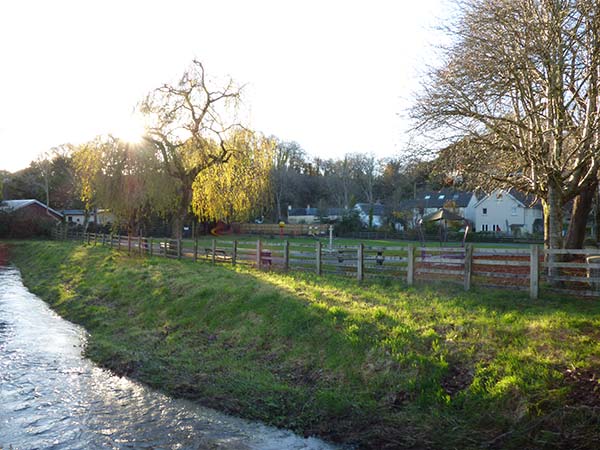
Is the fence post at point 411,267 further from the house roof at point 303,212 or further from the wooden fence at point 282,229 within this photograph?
the house roof at point 303,212

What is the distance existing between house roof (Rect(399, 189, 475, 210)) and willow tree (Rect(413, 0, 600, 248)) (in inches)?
1940

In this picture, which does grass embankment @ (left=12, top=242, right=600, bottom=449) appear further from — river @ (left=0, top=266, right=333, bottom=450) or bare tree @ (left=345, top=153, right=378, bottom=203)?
bare tree @ (left=345, top=153, right=378, bottom=203)

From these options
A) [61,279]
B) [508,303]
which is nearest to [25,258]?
[61,279]

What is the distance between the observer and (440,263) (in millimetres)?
14234

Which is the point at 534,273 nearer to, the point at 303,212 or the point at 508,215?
the point at 508,215

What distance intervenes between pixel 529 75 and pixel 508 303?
238 inches

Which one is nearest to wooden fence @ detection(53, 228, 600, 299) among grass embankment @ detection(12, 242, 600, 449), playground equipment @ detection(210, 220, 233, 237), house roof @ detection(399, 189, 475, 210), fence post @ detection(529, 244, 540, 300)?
fence post @ detection(529, 244, 540, 300)

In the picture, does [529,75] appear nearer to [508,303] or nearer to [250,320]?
[508,303]

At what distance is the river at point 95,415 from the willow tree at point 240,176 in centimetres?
1470

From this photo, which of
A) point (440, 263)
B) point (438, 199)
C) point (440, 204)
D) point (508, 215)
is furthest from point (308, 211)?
point (440, 263)

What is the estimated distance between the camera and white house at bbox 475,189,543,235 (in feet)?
177

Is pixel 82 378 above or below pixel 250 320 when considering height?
below

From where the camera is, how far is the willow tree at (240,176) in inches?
978

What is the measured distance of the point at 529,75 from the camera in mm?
12461
